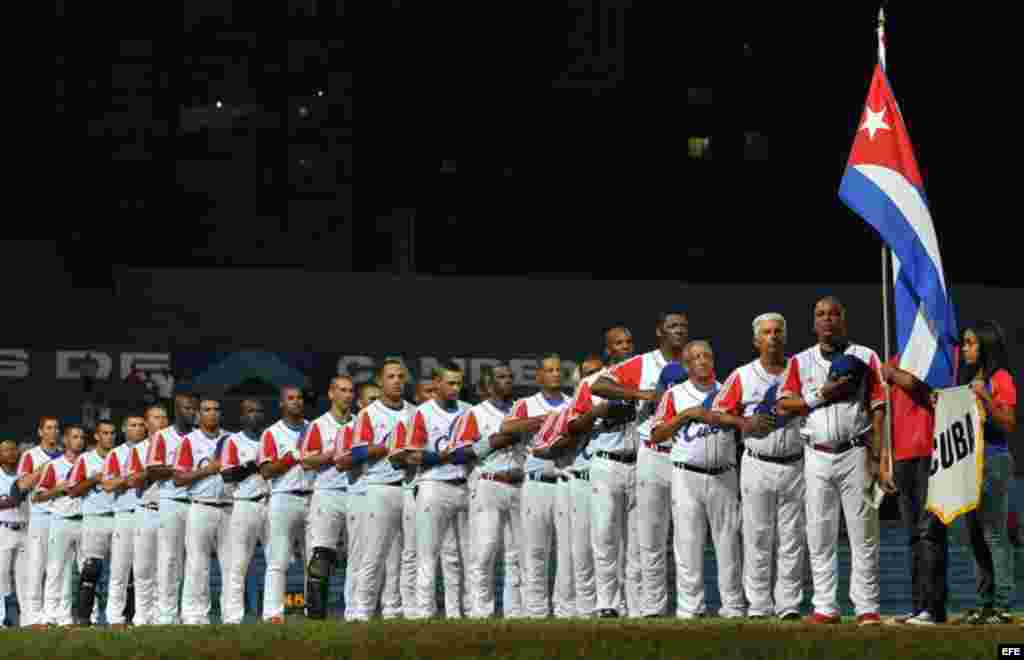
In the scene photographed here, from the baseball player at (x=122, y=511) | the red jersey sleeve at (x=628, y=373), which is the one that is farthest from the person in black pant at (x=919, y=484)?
the baseball player at (x=122, y=511)

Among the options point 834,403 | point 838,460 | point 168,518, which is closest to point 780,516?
point 838,460

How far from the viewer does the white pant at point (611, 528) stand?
1461cm

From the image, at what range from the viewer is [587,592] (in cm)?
1532

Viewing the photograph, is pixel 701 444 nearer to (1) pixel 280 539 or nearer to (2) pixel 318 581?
(2) pixel 318 581

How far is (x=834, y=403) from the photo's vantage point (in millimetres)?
12375

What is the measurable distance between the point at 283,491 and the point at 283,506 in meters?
0.14

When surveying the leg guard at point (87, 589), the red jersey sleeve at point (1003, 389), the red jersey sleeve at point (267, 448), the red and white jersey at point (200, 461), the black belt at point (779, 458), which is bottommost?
the leg guard at point (87, 589)

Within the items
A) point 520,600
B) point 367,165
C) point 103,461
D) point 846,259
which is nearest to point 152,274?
point 367,165

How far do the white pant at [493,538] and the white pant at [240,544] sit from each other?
2935 mm

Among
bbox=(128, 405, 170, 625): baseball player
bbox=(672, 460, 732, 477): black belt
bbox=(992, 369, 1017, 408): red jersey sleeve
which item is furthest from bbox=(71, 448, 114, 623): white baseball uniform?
bbox=(992, 369, 1017, 408): red jersey sleeve

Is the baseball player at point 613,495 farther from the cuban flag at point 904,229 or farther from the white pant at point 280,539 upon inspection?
the white pant at point 280,539

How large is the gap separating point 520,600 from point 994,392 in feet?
16.7

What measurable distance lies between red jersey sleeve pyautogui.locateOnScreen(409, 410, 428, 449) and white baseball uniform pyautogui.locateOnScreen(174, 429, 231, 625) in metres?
3.17

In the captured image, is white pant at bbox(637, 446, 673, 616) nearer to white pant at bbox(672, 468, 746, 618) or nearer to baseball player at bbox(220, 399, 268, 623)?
white pant at bbox(672, 468, 746, 618)
